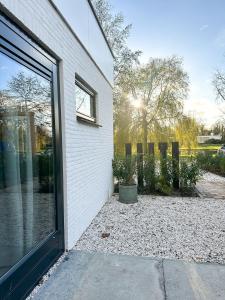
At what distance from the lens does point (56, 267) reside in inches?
92.8

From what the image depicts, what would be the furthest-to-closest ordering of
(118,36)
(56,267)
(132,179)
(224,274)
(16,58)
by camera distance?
1. (118,36)
2. (132,179)
3. (56,267)
4. (224,274)
5. (16,58)

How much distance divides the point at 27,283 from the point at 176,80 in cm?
1172

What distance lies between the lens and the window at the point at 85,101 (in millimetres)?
3559

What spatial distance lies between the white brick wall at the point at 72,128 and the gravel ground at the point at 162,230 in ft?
0.91

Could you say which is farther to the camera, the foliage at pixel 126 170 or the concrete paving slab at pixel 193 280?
the foliage at pixel 126 170

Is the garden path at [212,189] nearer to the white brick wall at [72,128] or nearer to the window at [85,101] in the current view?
the white brick wall at [72,128]

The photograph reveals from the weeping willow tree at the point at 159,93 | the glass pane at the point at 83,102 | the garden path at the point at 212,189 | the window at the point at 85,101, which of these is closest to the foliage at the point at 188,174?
the garden path at the point at 212,189

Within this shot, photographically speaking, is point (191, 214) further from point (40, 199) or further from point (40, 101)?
point (40, 101)

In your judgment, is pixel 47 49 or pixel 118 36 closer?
pixel 47 49

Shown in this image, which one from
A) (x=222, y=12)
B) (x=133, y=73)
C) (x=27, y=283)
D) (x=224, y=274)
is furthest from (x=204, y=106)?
(x=27, y=283)

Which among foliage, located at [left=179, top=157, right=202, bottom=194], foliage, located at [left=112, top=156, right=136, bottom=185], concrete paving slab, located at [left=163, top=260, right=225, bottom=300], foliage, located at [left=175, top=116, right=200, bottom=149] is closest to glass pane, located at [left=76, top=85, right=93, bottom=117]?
foliage, located at [left=112, top=156, right=136, bottom=185]

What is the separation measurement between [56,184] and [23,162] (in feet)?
1.98

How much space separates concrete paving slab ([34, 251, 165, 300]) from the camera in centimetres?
190

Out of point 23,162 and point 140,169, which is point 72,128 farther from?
point 140,169
